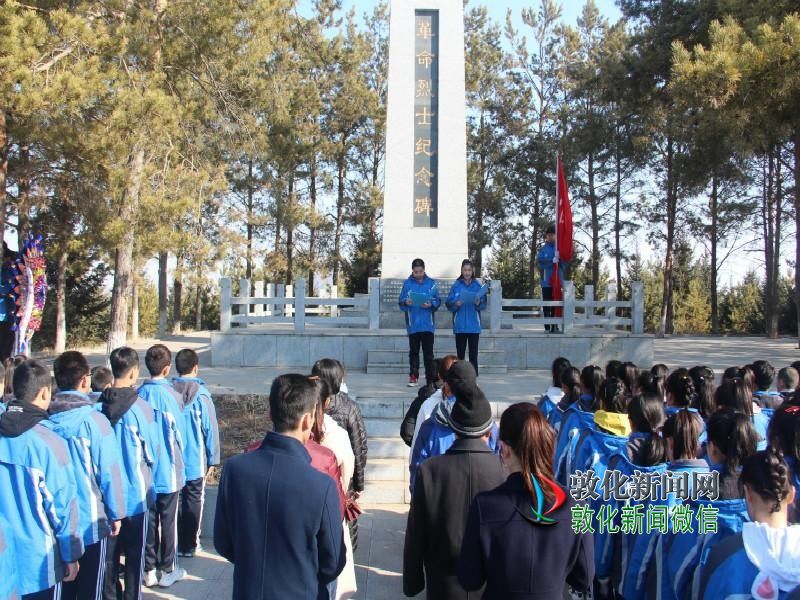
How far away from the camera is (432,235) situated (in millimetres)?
10477

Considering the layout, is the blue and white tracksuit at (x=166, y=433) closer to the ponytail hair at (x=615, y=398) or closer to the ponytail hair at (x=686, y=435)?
the ponytail hair at (x=615, y=398)

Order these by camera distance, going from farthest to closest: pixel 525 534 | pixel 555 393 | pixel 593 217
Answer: pixel 593 217, pixel 555 393, pixel 525 534

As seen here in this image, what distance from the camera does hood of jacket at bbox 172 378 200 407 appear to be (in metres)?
3.77

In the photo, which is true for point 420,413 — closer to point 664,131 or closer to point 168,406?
point 168,406

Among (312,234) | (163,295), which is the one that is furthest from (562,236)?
(312,234)

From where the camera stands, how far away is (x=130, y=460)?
3176mm

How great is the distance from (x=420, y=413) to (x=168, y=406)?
1364 mm

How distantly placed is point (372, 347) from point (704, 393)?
6.10m

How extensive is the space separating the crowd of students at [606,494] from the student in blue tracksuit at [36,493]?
1.37m

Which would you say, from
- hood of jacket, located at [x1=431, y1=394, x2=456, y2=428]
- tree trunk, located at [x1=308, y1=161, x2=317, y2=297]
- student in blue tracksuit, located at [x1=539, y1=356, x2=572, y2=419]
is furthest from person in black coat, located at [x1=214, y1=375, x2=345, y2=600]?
tree trunk, located at [x1=308, y1=161, x2=317, y2=297]

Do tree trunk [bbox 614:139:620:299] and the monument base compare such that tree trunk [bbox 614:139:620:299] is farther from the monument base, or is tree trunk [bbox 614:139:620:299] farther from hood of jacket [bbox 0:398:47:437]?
hood of jacket [bbox 0:398:47:437]

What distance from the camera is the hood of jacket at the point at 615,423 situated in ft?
10.3

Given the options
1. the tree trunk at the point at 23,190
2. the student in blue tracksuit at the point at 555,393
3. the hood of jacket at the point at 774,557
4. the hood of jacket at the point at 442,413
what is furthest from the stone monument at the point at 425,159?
the hood of jacket at the point at 774,557

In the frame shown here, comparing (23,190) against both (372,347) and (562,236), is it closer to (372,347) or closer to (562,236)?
(372,347)
